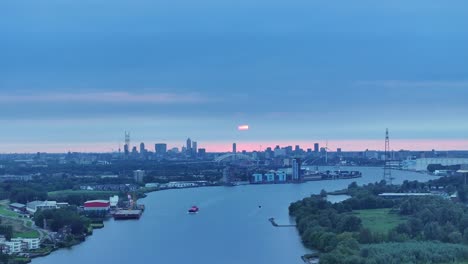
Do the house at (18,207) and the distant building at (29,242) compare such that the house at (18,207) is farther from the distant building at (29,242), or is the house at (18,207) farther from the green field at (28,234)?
the distant building at (29,242)

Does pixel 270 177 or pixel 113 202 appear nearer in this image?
pixel 113 202

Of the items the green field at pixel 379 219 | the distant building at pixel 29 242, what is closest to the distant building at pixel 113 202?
the green field at pixel 379 219

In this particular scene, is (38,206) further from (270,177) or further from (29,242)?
(270,177)

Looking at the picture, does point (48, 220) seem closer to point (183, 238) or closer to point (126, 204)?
point (183, 238)

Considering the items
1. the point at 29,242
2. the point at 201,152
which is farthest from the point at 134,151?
the point at 29,242

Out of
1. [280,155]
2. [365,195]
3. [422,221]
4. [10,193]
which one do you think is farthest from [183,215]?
[280,155]
